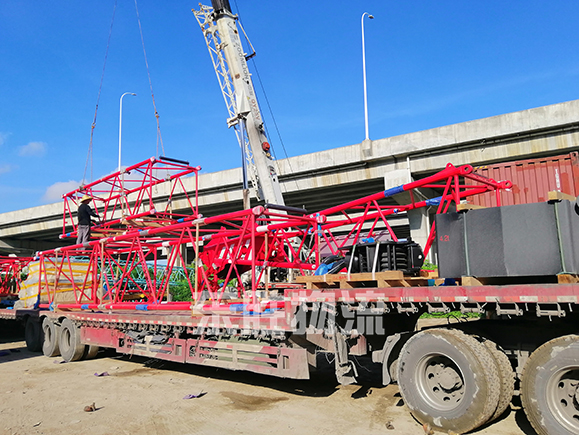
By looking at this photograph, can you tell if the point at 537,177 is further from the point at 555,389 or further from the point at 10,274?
the point at 10,274

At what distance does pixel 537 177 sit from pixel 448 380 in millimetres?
8210

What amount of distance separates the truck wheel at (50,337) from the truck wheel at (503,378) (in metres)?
10.7

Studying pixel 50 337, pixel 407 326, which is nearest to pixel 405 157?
pixel 407 326

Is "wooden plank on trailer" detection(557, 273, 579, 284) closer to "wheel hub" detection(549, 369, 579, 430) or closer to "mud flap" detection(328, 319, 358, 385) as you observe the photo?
"wheel hub" detection(549, 369, 579, 430)

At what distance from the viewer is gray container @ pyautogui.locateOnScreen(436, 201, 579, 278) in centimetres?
482

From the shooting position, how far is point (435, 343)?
5.52m

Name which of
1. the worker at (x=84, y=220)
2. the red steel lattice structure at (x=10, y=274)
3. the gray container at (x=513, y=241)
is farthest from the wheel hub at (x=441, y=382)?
the red steel lattice structure at (x=10, y=274)

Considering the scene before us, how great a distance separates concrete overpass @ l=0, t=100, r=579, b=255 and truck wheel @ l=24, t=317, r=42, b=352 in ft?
49.1

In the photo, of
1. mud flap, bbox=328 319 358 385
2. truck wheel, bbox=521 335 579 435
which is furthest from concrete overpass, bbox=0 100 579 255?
truck wheel, bbox=521 335 579 435

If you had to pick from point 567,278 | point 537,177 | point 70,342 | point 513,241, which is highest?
point 537,177

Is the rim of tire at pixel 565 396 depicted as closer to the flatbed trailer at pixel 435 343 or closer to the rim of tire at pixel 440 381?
the flatbed trailer at pixel 435 343

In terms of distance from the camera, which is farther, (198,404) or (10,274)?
(10,274)

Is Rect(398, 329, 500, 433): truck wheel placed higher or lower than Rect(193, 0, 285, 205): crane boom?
lower

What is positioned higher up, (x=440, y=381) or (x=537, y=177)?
(x=537, y=177)
